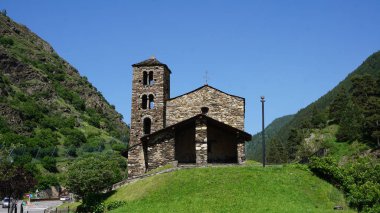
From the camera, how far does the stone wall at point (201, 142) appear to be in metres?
35.9

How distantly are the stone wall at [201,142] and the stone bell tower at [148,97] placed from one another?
11786 millimetres

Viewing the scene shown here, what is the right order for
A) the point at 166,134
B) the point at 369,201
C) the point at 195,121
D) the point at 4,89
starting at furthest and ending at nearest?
the point at 4,89, the point at 166,134, the point at 195,121, the point at 369,201

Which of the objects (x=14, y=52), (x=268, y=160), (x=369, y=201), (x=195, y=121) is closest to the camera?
(x=369, y=201)

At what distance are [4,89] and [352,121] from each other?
93.9 metres

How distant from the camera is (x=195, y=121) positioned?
3703 cm

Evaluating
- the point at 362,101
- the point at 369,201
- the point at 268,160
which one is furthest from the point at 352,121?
the point at 369,201

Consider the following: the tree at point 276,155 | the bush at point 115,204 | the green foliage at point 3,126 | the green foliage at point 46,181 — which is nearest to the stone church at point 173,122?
the bush at point 115,204

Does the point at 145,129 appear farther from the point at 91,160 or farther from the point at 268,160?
the point at 268,160

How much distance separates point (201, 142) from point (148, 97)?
577 inches

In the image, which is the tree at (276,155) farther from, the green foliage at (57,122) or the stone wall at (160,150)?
the stone wall at (160,150)

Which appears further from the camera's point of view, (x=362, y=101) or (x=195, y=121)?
(x=362, y=101)

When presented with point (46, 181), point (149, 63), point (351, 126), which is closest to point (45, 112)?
point (46, 181)

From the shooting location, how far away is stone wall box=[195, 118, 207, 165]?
35938 millimetres

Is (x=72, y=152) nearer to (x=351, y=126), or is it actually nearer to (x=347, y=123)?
(x=347, y=123)
